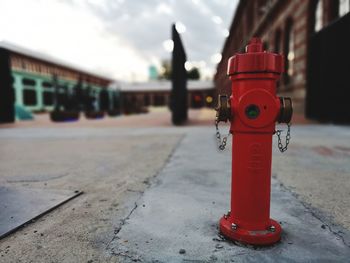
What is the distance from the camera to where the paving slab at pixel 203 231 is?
163 centimetres

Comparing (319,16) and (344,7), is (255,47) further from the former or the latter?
(319,16)

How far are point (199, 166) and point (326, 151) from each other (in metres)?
2.40

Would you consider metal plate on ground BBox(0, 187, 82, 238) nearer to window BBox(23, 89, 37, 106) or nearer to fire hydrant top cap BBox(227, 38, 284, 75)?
fire hydrant top cap BBox(227, 38, 284, 75)

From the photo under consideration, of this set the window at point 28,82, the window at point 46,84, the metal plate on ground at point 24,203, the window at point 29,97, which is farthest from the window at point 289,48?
the window at point 46,84

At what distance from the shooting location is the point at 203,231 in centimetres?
194

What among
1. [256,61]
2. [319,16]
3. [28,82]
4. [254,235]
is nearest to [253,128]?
[256,61]

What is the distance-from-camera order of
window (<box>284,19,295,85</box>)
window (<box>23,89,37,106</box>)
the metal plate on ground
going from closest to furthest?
the metal plate on ground
window (<box>284,19,295,85</box>)
window (<box>23,89,37,106</box>)

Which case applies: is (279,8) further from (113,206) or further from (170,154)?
(113,206)

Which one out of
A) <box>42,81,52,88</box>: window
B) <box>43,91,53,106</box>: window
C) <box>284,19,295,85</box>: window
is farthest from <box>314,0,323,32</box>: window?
<box>42,81,52,88</box>: window

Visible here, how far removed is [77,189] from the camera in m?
2.99

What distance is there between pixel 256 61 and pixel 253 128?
0.39 meters

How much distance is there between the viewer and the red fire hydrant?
5.65 feet

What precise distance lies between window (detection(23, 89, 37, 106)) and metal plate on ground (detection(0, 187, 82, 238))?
30.6 metres

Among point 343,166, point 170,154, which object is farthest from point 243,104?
point 170,154
